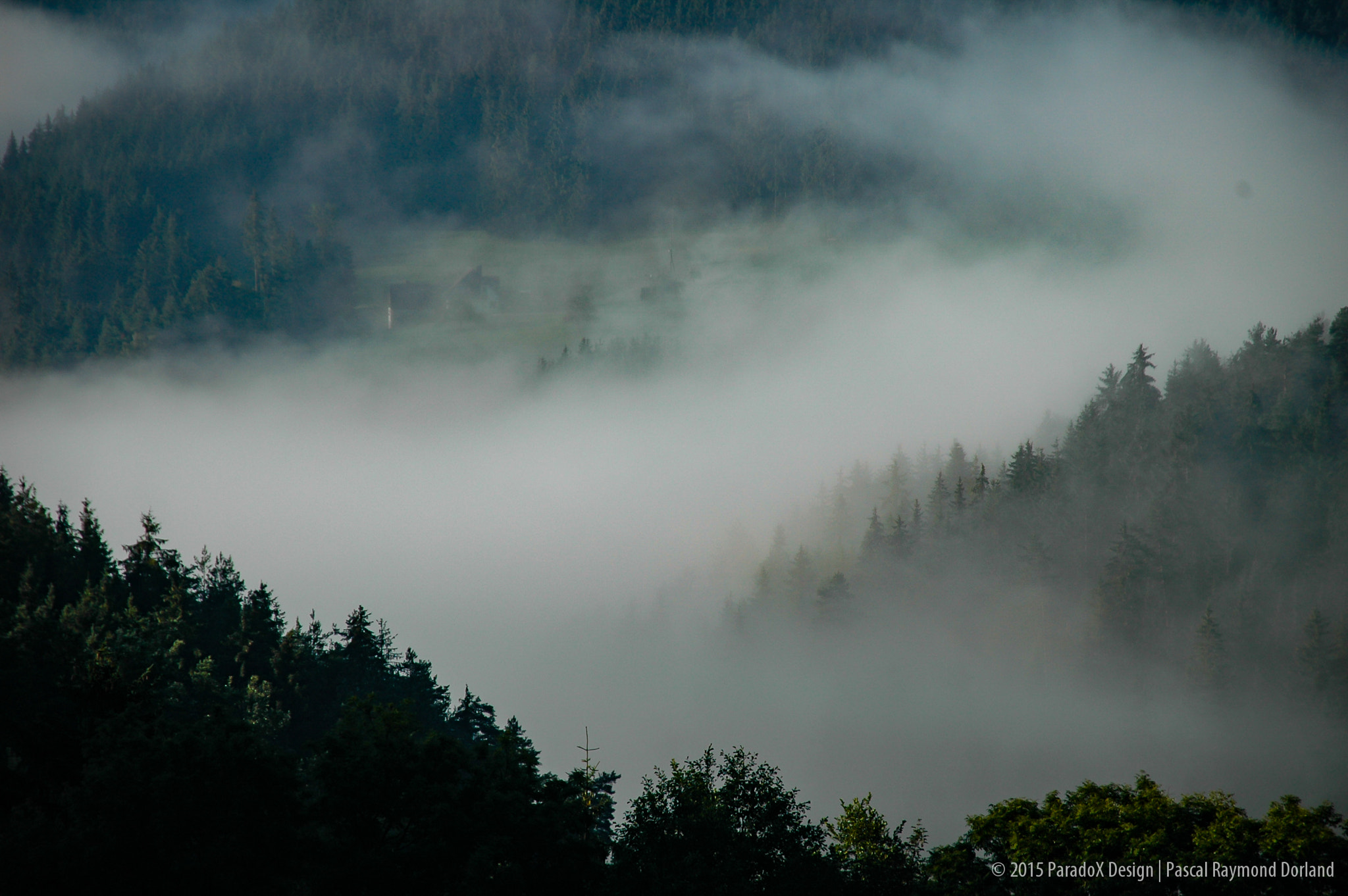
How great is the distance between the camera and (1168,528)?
14362cm

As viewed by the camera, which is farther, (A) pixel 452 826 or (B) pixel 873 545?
(B) pixel 873 545

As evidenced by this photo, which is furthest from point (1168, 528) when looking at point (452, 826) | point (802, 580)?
point (452, 826)

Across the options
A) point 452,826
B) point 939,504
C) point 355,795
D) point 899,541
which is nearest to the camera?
point 452,826

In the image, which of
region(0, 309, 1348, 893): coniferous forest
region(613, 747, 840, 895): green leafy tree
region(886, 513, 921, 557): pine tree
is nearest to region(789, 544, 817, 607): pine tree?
region(886, 513, 921, 557): pine tree

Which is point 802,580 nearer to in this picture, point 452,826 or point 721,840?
point 721,840

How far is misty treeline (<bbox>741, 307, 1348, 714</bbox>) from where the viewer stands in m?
138

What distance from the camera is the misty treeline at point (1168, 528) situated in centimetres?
13850

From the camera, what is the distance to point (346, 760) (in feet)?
110

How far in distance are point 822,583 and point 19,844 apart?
134m

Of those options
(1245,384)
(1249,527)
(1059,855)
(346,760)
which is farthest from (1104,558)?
(346,760)

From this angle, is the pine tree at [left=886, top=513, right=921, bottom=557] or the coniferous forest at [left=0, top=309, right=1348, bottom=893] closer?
the coniferous forest at [left=0, top=309, right=1348, bottom=893]

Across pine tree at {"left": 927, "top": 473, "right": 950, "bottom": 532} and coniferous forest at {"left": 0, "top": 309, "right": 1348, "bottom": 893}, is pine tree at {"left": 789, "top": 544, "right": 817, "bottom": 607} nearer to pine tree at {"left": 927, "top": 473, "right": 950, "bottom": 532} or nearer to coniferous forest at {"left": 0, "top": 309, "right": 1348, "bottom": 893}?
pine tree at {"left": 927, "top": 473, "right": 950, "bottom": 532}

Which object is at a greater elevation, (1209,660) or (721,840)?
(1209,660)

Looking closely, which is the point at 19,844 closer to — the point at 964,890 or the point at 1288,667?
the point at 964,890
